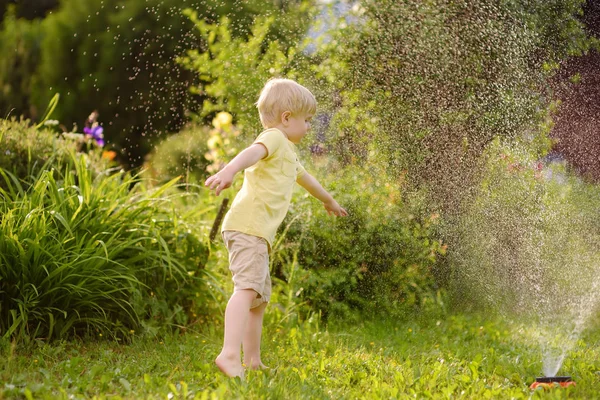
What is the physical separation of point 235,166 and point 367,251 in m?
1.93

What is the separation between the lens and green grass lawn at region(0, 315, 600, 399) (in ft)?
8.96

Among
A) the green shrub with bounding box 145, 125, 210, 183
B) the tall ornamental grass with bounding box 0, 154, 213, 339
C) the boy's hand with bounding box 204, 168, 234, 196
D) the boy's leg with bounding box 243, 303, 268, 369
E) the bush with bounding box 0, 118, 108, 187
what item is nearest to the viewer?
the boy's hand with bounding box 204, 168, 234, 196

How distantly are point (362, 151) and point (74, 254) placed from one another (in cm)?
220

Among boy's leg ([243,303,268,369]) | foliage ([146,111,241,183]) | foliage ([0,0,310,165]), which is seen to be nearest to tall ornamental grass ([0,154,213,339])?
boy's leg ([243,303,268,369])

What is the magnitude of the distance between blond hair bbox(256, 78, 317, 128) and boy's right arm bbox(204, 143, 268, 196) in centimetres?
23

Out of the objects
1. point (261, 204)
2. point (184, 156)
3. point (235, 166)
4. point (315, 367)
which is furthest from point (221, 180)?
point (184, 156)

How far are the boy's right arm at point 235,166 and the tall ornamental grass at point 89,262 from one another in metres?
1.09

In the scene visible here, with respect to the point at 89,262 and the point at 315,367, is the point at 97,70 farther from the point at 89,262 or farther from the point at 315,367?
the point at 315,367

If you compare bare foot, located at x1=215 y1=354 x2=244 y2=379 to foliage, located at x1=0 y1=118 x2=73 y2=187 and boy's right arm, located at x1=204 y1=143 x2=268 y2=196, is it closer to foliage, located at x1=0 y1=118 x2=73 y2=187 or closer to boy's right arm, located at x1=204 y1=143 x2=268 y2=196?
boy's right arm, located at x1=204 y1=143 x2=268 y2=196

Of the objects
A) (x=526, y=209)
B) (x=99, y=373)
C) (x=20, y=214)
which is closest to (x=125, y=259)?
(x=20, y=214)

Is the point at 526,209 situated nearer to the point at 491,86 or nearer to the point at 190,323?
the point at 491,86

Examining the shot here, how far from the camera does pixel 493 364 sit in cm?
338

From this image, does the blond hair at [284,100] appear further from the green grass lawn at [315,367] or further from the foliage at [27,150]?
the foliage at [27,150]

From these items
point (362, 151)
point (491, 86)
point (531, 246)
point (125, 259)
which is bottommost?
point (125, 259)
